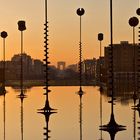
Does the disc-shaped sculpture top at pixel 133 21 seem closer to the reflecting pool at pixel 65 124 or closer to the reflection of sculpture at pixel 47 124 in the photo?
the reflecting pool at pixel 65 124

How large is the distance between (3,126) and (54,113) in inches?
267

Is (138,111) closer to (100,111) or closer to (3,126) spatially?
(100,111)

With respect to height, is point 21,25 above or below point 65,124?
above

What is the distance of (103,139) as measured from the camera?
20828 mm

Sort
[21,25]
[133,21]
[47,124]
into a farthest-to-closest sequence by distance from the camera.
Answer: [21,25] → [133,21] → [47,124]

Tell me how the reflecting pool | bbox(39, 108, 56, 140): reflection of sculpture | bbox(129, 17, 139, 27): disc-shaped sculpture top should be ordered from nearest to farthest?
bbox(39, 108, 56, 140): reflection of sculpture → the reflecting pool → bbox(129, 17, 139, 27): disc-shaped sculpture top

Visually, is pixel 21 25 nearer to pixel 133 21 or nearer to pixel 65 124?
pixel 133 21

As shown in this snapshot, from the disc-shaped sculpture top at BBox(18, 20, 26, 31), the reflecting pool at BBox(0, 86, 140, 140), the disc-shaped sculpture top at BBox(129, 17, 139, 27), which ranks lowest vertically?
the reflecting pool at BBox(0, 86, 140, 140)

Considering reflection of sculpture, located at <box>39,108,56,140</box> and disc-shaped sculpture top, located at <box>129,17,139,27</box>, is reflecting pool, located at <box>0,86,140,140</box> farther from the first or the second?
disc-shaped sculpture top, located at <box>129,17,139,27</box>

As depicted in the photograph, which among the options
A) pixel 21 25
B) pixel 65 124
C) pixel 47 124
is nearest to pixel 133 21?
pixel 21 25

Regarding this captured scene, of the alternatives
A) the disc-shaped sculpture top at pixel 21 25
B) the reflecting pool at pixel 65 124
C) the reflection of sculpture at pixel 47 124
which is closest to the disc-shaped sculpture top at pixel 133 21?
the reflecting pool at pixel 65 124

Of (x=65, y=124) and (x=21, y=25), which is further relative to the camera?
(x=21, y=25)

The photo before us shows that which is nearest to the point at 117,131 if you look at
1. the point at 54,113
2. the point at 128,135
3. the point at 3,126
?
the point at 128,135

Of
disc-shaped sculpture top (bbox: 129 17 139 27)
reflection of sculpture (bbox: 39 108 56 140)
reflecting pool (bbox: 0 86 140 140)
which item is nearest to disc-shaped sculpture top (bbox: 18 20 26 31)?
disc-shaped sculpture top (bbox: 129 17 139 27)
